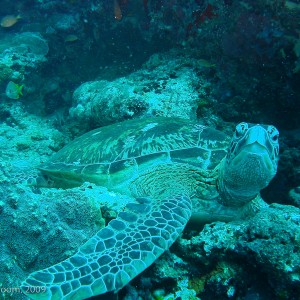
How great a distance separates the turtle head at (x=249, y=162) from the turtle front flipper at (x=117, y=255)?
1.70 feet

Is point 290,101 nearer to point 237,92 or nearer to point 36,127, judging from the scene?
point 237,92

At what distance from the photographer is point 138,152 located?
3057 millimetres

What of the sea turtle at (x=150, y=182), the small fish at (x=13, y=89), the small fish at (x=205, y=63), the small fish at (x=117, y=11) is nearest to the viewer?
the sea turtle at (x=150, y=182)

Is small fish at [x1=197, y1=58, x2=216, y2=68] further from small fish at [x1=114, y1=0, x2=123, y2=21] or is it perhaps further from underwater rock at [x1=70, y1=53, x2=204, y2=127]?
small fish at [x1=114, y1=0, x2=123, y2=21]

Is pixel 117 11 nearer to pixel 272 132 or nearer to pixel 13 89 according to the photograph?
pixel 13 89

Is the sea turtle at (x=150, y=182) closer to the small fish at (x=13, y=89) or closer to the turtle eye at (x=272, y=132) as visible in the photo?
the turtle eye at (x=272, y=132)

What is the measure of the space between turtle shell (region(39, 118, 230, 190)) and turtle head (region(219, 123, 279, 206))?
1.60 ft

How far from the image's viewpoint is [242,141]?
2.22m

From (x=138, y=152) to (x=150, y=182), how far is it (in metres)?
0.37

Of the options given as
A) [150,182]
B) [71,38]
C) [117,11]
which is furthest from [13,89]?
[150,182]

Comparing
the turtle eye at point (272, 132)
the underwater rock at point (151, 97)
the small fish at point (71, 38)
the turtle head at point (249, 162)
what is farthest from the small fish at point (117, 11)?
the turtle eye at point (272, 132)

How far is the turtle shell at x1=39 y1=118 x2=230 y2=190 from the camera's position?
301cm

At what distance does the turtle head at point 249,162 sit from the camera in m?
2.14

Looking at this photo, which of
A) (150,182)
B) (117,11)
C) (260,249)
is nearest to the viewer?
(260,249)
